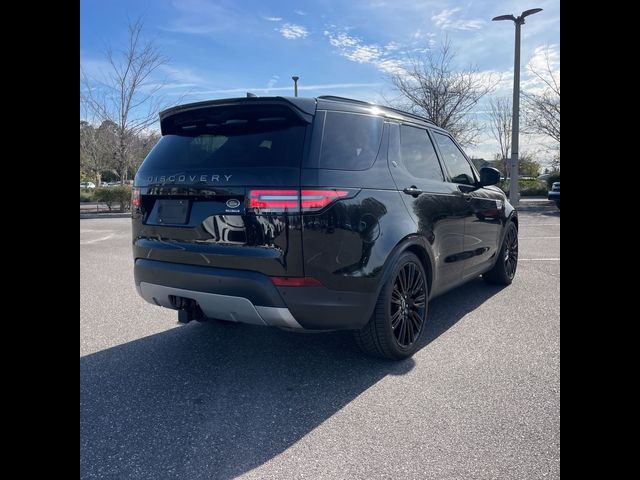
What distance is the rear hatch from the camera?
270cm

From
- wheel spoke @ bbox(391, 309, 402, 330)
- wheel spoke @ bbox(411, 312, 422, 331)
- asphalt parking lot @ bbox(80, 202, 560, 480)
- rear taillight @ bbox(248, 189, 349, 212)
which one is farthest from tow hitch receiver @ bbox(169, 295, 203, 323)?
wheel spoke @ bbox(411, 312, 422, 331)

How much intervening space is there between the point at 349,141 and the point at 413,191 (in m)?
0.71

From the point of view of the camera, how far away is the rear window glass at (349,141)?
9.39 ft

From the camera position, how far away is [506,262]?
573 cm

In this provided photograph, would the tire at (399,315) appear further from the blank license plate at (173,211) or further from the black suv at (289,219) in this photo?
the blank license plate at (173,211)

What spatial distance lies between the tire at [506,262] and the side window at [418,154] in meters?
2.00

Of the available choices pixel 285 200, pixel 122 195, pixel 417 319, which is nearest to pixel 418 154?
pixel 417 319

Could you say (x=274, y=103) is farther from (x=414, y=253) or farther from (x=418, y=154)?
(x=414, y=253)

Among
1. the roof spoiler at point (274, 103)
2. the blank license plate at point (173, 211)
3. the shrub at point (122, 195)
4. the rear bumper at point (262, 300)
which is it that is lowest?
the rear bumper at point (262, 300)

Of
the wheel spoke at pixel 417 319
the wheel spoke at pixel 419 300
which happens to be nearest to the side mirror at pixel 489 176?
the wheel spoke at pixel 419 300
